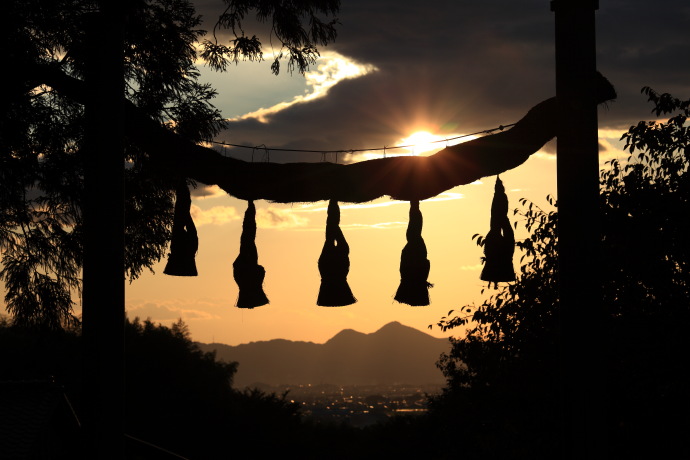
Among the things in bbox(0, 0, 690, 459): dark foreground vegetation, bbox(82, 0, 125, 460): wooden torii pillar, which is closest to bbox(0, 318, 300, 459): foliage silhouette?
bbox(0, 0, 690, 459): dark foreground vegetation

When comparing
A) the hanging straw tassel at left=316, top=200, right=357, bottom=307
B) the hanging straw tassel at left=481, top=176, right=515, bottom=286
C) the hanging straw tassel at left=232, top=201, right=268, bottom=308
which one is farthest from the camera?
the hanging straw tassel at left=232, top=201, right=268, bottom=308

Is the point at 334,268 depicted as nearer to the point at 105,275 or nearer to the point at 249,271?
the point at 249,271

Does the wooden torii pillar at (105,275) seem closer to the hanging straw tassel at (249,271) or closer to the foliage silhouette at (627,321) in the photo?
the hanging straw tassel at (249,271)

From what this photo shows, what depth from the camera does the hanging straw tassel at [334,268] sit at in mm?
6195

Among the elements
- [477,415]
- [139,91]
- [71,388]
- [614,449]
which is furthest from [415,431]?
[139,91]

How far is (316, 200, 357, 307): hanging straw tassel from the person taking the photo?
6.20 m

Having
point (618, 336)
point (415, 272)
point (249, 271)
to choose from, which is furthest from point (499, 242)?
point (618, 336)

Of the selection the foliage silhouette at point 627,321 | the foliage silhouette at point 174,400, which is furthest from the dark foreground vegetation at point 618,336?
the foliage silhouette at point 174,400

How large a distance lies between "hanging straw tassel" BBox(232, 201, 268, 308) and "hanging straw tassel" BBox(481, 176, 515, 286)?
188 centimetres

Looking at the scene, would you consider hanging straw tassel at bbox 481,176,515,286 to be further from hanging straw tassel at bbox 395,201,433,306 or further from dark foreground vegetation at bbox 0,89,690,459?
dark foreground vegetation at bbox 0,89,690,459

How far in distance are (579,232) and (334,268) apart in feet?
6.48

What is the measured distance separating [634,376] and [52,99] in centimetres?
1144

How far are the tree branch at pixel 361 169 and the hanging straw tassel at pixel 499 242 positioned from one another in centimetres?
31

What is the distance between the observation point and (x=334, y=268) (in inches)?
244
